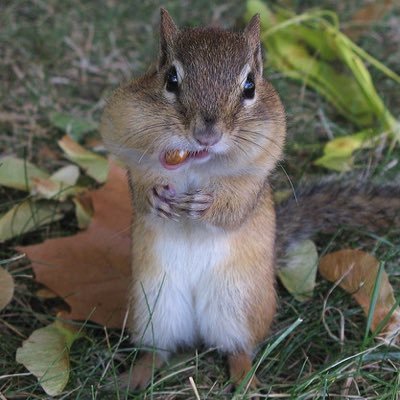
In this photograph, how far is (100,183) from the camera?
298 cm

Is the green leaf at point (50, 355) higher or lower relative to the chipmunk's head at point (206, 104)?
lower

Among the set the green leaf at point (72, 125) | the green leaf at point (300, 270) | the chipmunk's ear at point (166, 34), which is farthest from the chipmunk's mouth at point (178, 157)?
the green leaf at point (72, 125)

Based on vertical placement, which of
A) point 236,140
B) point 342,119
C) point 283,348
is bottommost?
point 283,348

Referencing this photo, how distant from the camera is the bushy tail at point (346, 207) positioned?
8.66ft

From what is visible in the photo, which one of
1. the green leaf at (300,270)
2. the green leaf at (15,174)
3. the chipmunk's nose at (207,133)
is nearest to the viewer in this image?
the chipmunk's nose at (207,133)

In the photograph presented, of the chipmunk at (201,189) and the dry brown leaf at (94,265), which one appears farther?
the dry brown leaf at (94,265)

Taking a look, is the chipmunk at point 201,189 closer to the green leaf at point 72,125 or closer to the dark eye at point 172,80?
the dark eye at point 172,80

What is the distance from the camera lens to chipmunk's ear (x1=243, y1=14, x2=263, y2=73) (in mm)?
2041

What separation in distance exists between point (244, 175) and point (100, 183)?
3.51 ft

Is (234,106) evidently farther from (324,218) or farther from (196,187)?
(324,218)

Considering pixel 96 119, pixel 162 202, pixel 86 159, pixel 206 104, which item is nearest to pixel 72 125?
pixel 96 119

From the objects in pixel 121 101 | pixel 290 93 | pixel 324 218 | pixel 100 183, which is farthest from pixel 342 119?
pixel 121 101

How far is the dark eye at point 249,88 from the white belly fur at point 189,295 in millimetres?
382

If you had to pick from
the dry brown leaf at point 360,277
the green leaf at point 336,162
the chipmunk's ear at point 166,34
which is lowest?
the dry brown leaf at point 360,277
